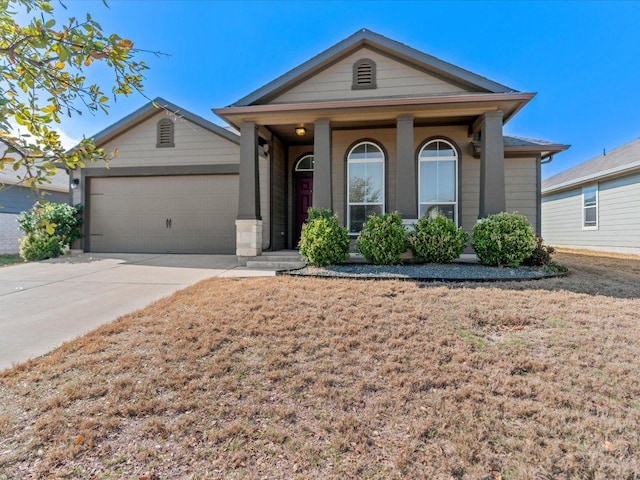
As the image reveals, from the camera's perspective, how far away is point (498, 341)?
342 centimetres

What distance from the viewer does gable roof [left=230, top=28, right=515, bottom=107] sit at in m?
8.01

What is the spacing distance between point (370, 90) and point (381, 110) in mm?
1377

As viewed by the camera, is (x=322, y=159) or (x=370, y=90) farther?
(x=370, y=90)

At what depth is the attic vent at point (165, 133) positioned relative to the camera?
9977 millimetres

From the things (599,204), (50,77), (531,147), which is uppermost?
(531,147)

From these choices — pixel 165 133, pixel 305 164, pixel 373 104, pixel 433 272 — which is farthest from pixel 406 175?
pixel 165 133

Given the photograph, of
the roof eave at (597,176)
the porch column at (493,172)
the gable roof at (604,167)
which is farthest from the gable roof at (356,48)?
the gable roof at (604,167)

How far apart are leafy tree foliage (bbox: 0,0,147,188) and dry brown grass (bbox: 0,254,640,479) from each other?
5.47 ft

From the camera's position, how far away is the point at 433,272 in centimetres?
608

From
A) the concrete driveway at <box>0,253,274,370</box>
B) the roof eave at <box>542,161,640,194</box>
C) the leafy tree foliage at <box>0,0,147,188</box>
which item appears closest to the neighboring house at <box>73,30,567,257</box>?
the concrete driveway at <box>0,253,274,370</box>

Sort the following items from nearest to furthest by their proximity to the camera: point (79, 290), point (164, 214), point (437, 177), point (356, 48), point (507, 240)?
point (79, 290), point (507, 240), point (356, 48), point (437, 177), point (164, 214)

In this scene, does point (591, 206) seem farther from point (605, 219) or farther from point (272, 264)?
point (272, 264)

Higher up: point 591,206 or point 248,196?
point 591,206

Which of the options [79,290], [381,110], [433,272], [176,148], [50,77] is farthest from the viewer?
[176,148]
